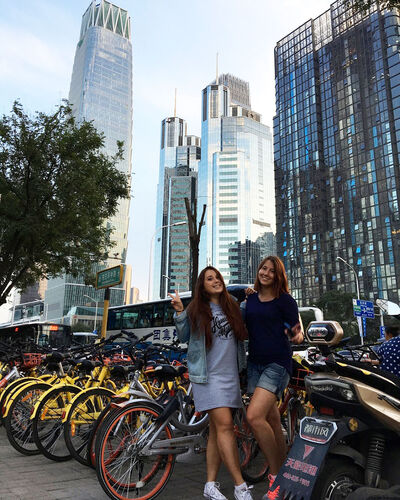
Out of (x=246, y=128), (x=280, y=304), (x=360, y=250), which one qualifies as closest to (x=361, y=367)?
(x=280, y=304)

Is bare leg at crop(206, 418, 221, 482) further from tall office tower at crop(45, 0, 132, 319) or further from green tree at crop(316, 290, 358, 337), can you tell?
tall office tower at crop(45, 0, 132, 319)

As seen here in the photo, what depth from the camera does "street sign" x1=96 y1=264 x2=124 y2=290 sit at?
450 inches

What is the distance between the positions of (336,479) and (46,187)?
13953 mm

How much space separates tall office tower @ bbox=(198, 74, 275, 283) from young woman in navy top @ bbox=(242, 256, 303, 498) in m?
126

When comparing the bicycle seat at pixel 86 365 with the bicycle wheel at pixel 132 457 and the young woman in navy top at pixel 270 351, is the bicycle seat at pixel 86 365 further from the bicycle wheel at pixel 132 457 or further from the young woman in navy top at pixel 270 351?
the young woman in navy top at pixel 270 351

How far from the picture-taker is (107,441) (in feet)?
10.6

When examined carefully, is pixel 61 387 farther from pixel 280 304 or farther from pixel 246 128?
pixel 246 128

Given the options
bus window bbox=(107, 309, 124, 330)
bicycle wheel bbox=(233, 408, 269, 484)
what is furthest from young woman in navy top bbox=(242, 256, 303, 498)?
bus window bbox=(107, 309, 124, 330)

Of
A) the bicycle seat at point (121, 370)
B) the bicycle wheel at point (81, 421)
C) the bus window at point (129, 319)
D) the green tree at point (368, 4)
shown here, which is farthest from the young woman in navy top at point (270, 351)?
the bus window at point (129, 319)

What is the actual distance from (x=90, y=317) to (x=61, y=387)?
10039cm

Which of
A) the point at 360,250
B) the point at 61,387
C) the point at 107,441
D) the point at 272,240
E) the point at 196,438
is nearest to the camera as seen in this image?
the point at 107,441

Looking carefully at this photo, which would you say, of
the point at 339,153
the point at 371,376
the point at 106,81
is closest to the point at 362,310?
the point at 371,376

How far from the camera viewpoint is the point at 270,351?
3.25 metres

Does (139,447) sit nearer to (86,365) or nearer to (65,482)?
(65,482)
